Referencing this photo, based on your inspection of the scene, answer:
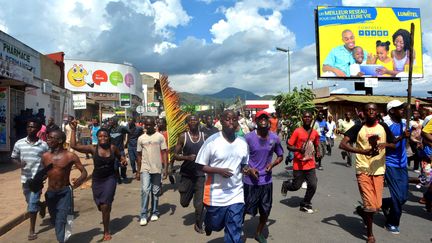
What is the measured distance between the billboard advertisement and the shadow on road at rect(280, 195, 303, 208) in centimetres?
4870

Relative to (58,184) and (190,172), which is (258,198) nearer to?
(190,172)

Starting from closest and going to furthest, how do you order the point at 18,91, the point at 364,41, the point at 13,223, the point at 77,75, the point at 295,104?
the point at 13,223
the point at 295,104
the point at 18,91
the point at 364,41
the point at 77,75

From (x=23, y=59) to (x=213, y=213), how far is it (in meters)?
15.1

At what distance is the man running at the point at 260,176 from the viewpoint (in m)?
4.98

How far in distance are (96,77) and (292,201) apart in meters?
50.2

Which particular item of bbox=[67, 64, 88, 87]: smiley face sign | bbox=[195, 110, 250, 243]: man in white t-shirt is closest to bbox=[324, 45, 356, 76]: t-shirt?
bbox=[195, 110, 250, 243]: man in white t-shirt

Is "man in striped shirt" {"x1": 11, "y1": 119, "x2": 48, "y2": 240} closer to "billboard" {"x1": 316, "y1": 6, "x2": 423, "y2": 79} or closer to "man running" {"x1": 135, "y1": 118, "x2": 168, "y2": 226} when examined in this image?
"man running" {"x1": 135, "y1": 118, "x2": 168, "y2": 226}

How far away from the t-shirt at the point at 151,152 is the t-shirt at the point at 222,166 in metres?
2.37

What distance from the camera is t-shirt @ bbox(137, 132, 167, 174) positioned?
6.34 metres

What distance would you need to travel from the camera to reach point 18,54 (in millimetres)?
15648

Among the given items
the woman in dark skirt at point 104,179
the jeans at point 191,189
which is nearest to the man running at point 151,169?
the jeans at point 191,189

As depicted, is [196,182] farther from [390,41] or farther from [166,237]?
[390,41]

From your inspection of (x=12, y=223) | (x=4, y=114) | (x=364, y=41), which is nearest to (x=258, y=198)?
(x=12, y=223)

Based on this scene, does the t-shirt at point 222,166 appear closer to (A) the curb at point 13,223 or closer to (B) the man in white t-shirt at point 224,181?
(B) the man in white t-shirt at point 224,181
